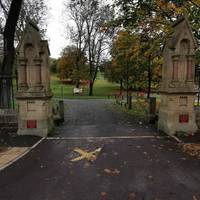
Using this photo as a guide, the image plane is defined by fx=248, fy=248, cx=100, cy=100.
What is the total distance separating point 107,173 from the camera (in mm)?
4875

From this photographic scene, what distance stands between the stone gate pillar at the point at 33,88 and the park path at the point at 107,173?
1.07m

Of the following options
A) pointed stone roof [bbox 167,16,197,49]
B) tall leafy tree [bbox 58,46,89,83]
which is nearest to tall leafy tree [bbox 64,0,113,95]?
tall leafy tree [bbox 58,46,89,83]

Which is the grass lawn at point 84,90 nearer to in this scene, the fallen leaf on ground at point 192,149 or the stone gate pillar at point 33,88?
the stone gate pillar at point 33,88

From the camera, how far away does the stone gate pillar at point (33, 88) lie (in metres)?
7.90

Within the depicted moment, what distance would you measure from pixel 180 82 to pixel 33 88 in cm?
476

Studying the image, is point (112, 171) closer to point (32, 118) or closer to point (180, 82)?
point (32, 118)

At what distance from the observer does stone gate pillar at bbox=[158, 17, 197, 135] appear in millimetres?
7949

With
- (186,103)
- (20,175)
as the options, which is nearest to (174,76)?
(186,103)

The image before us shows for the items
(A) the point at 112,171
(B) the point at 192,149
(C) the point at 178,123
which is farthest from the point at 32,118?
(B) the point at 192,149

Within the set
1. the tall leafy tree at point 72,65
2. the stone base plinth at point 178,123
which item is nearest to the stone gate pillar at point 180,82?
the stone base plinth at point 178,123

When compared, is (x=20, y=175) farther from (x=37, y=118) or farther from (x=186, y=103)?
(x=186, y=103)

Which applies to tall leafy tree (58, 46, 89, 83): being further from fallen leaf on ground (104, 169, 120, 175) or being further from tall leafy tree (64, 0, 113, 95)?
fallen leaf on ground (104, 169, 120, 175)

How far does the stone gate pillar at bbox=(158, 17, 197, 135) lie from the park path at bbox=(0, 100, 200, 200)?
1174mm

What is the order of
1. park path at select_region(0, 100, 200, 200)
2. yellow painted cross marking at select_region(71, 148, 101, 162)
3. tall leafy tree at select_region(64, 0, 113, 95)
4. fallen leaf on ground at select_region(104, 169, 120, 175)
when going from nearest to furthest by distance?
park path at select_region(0, 100, 200, 200), fallen leaf on ground at select_region(104, 169, 120, 175), yellow painted cross marking at select_region(71, 148, 101, 162), tall leafy tree at select_region(64, 0, 113, 95)
